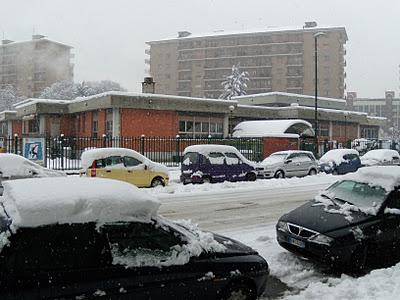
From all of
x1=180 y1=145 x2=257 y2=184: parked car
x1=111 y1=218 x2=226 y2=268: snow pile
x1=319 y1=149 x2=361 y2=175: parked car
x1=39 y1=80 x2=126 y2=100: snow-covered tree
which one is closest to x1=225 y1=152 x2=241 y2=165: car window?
x1=180 y1=145 x2=257 y2=184: parked car

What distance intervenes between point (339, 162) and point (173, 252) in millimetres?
24842

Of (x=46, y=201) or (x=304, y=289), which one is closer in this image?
(x=46, y=201)

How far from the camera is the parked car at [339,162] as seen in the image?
1124 inches

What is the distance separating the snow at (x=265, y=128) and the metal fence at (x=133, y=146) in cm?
510

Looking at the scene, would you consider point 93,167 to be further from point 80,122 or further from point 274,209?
point 80,122

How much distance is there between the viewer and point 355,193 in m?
9.46

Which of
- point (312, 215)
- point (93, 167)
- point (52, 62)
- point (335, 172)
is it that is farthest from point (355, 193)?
point (52, 62)

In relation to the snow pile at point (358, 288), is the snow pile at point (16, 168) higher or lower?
higher

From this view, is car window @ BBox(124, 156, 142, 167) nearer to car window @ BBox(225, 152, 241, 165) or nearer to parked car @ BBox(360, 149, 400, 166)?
car window @ BBox(225, 152, 241, 165)

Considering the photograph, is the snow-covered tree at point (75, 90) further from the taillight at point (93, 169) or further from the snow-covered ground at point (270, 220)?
the taillight at point (93, 169)

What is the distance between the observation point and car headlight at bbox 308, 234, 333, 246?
7825 mm

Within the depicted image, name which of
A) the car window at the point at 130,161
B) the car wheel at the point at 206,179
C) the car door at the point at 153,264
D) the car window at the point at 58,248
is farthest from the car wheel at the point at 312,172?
the car window at the point at 58,248

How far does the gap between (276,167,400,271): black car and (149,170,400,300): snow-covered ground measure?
370 millimetres

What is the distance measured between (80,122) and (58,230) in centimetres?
3773
